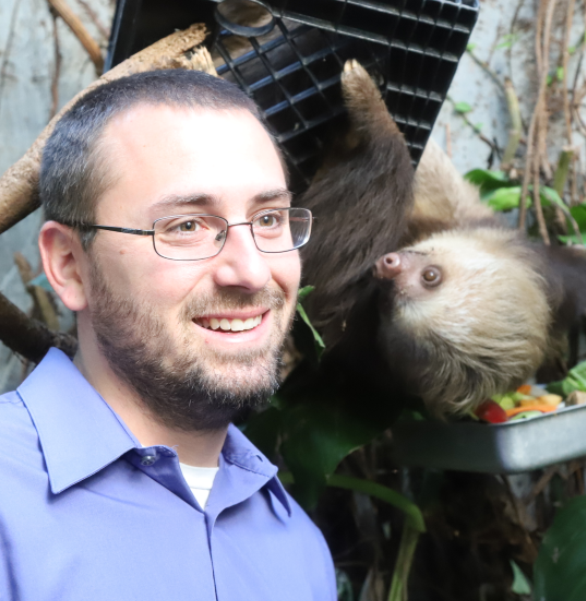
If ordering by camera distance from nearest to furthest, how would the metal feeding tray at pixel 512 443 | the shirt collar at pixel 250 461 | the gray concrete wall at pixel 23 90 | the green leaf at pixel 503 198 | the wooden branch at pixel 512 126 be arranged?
the shirt collar at pixel 250 461, the metal feeding tray at pixel 512 443, the gray concrete wall at pixel 23 90, the green leaf at pixel 503 198, the wooden branch at pixel 512 126

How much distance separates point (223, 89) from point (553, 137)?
7.80ft

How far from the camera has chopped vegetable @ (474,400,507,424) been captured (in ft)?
6.55

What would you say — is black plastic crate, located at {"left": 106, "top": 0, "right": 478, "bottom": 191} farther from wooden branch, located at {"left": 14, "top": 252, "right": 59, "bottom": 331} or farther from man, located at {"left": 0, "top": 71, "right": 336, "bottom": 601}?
wooden branch, located at {"left": 14, "top": 252, "right": 59, "bottom": 331}

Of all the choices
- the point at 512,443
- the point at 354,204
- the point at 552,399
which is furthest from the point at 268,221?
the point at 552,399

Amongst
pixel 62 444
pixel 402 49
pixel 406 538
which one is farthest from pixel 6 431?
pixel 406 538

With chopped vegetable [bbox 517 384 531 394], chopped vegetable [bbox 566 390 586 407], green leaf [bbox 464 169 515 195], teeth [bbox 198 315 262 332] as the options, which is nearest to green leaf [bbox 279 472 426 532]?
chopped vegetable [bbox 517 384 531 394]

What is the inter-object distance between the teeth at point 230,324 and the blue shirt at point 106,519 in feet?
0.77

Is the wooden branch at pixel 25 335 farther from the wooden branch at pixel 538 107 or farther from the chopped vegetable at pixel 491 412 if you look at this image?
the wooden branch at pixel 538 107

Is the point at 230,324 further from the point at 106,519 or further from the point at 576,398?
the point at 576,398

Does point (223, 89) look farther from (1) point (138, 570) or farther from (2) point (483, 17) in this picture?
(2) point (483, 17)

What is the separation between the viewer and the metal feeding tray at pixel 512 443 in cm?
174

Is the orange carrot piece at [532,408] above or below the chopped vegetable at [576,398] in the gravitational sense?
below

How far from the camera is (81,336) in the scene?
4.16 feet

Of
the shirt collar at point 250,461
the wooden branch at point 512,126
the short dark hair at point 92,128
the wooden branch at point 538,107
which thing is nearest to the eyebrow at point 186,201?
the short dark hair at point 92,128
